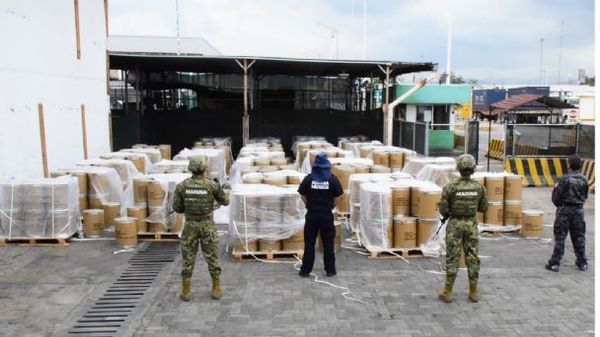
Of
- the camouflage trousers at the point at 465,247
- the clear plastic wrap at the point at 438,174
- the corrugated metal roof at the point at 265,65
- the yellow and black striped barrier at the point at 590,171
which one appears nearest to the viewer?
the camouflage trousers at the point at 465,247

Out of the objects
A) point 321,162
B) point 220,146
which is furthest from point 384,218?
point 220,146

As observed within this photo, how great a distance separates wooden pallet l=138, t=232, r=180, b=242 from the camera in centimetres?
982

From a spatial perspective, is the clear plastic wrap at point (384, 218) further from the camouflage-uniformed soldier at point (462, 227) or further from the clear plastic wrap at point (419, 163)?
the clear plastic wrap at point (419, 163)

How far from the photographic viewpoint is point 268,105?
2825cm

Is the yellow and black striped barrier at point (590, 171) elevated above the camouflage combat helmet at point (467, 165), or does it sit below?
below

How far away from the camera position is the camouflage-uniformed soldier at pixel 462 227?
6781 millimetres

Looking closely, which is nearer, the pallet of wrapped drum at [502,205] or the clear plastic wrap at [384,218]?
the clear plastic wrap at [384,218]

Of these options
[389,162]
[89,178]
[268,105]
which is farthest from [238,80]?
[89,178]

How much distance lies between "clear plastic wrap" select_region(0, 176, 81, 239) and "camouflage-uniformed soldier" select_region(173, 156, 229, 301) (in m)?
Answer: 3.65

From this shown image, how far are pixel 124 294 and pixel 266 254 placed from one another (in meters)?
2.29

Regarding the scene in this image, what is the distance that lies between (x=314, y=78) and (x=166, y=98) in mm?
7633

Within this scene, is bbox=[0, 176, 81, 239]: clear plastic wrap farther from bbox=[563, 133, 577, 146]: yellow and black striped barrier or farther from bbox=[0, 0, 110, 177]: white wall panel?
bbox=[563, 133, 577, 146]: yellow and black striped barrier

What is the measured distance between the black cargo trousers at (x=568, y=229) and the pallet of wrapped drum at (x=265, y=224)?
3823mm


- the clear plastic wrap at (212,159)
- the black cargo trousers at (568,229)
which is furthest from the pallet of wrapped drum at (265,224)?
the clear plastic wrap at (212,159)
